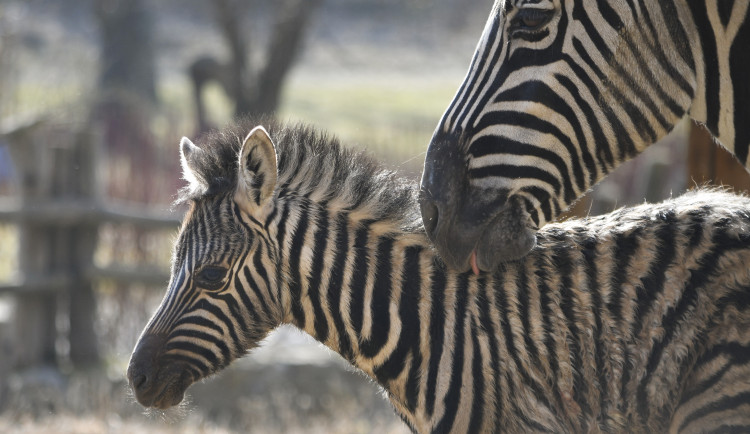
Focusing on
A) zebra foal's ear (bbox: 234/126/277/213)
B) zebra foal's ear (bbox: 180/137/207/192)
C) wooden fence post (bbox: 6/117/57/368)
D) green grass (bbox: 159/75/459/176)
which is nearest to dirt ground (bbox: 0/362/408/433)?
wooden fence post (bbox: 6/117/57/368)

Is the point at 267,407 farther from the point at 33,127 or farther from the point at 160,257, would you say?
the point at 33,127

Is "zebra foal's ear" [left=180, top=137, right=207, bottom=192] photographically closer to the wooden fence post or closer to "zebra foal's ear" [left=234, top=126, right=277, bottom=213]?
"zebra foal's ear" [left=234, top=126, right=277, bottom=213]

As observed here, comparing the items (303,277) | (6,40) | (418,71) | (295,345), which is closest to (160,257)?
(295,345)

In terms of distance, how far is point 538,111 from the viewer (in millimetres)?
3336

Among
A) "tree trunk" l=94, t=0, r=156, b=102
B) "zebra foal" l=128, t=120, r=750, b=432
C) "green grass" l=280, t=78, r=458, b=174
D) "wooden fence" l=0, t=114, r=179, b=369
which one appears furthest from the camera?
"tree trunk" l=94, t=0, r=156, b=102

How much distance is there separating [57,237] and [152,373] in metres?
5.69

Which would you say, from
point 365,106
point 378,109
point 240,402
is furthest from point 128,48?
point 240,402

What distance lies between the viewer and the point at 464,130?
338 centimetres

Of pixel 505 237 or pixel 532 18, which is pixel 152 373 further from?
pixel 532 18

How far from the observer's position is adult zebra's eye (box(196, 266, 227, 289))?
3.74 metres

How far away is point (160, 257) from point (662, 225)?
762cm

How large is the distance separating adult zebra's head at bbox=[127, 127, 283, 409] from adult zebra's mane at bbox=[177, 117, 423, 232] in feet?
0.44

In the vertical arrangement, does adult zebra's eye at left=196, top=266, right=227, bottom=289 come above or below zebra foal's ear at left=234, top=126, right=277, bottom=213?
below

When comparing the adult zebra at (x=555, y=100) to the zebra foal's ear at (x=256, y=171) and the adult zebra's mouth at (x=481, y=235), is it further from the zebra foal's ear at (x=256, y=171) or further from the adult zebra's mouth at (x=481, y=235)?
the zebra foal's ear at (x=256, y=171)
